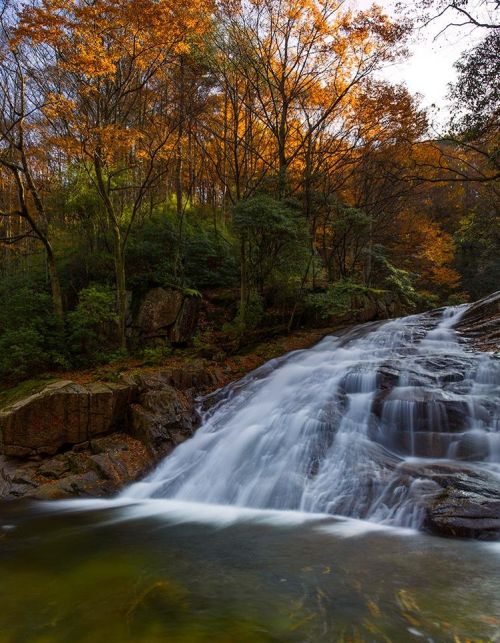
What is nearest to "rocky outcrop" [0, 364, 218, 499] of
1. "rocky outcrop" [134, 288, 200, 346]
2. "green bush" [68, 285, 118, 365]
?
"green bush" [68, 285, 118, 365]

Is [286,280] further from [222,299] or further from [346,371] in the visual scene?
[346,371]

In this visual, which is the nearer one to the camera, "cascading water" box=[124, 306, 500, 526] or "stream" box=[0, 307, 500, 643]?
"stream" box=[0, 307, 500, 643]

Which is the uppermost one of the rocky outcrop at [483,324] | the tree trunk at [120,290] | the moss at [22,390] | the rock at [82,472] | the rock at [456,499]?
the tree trunk at [120,290]

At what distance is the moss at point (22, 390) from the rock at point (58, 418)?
0.33 meters

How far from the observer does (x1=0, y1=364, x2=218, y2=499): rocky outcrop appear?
769cm

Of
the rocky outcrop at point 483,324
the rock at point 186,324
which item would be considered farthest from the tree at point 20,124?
the rocky outcrop at point 483,324

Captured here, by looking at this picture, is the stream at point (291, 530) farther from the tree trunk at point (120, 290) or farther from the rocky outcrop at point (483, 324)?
the tree trunk at point (120, 290)

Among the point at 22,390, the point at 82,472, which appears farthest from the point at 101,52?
the point at 82,472

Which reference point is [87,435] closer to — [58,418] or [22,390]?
[58,418]

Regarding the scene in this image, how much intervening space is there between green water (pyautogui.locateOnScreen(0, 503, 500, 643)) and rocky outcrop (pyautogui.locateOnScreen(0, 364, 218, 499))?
75.0 inches

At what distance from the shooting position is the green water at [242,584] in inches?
119

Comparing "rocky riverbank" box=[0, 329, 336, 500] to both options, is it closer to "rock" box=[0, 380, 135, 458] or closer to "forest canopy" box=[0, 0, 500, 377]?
"rock" box=[0, 380, 135, 458]

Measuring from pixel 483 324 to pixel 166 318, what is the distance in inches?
357

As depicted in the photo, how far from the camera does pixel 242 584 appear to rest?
3822 mm
